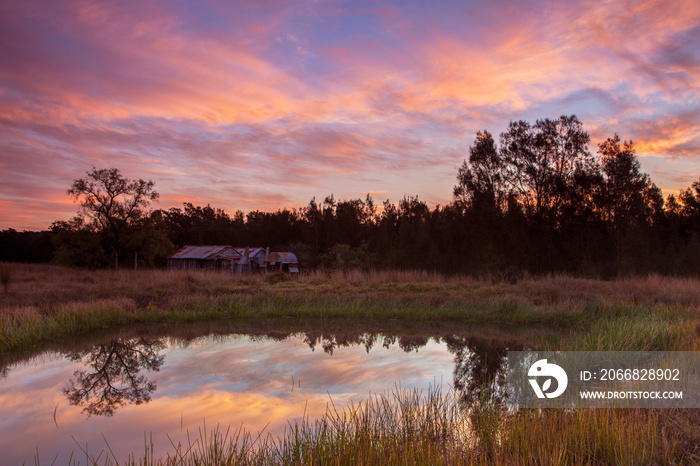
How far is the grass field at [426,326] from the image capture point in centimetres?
388

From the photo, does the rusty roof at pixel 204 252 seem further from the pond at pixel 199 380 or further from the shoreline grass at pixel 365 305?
the pond at pixel 199 380

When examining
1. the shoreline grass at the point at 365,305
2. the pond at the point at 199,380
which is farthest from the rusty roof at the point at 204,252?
the pond at the point at 199,380

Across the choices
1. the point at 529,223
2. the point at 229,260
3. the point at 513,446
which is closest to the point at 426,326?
the point at 513,446

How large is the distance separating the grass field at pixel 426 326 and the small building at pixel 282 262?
61.4ft

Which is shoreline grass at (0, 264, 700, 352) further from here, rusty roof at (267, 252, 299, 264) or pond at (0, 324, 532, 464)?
rusty roof at (267, 252, 299, 264)

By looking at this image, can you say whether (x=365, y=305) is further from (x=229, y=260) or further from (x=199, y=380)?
(x=229, y=260)

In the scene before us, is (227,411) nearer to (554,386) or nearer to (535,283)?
(554,386)

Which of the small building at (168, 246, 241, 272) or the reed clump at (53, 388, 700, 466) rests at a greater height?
the small building at (168, 246, 241, 272)

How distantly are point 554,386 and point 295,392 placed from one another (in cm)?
424

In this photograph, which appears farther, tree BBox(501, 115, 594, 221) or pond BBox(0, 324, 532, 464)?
tree BBox(501, 115, 594, 221)

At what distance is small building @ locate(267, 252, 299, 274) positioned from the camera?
43328 mm

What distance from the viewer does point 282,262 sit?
43.0 m

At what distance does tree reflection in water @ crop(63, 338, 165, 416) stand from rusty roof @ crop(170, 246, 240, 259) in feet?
97.4

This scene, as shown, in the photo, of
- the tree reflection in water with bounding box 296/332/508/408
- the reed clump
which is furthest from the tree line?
the reed clump
